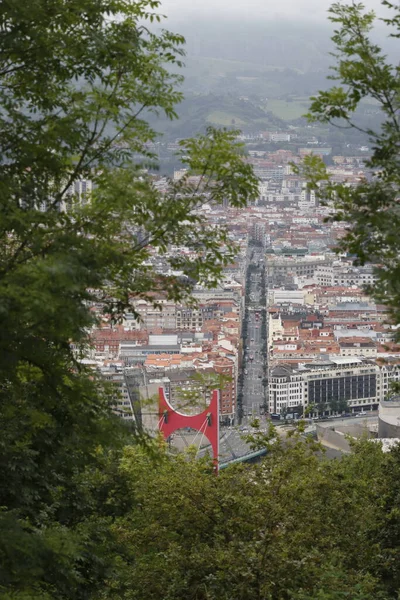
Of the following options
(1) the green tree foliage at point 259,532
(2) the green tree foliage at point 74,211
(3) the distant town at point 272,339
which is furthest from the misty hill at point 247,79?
(2) the green tree foliage at point 74,211

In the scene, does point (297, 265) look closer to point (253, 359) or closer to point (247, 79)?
point (253, 359)

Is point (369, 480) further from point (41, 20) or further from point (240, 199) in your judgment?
point (41, 20)

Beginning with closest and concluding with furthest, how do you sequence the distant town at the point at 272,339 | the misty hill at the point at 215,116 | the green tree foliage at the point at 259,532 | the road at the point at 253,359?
the green tree foliage at the point at 259,532 < the distant town at the point at 272,339 < the road at the point at 253,359 < the misty hill at the point at 215,116

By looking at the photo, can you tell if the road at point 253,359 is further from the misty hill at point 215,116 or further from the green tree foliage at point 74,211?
the misty hill at point 215,116

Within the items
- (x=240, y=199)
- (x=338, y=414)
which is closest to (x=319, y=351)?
(x=338, y=414)

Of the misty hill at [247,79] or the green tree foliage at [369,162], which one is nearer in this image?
the green tree foliage at [369,162]

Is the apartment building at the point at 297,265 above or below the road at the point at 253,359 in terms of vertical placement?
above
